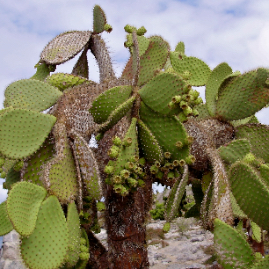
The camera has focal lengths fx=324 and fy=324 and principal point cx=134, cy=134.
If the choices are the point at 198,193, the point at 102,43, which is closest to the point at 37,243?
the point at 198,193

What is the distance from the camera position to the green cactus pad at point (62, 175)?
5.71 feet

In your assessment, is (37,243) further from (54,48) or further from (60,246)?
(54,48)

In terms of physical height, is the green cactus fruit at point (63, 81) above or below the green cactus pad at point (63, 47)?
→ below

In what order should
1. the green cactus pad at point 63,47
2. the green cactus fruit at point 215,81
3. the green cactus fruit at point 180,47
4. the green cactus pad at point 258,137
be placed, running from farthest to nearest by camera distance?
1. the green cactus fruit at point 180,47
2. the green cactus fruit at point 215,81
3. the green cactus pad at point 63,47
4. the green cactus pad at point 258,137

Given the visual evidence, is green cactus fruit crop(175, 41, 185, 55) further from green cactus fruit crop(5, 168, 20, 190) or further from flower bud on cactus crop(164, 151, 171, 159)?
green cactus fruit crop(5, 168, 20, 190)

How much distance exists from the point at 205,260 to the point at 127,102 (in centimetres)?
349

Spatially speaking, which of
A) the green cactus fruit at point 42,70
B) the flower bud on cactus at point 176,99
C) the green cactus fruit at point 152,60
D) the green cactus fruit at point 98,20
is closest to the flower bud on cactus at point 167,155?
the flower bud on cactus at point 176,99

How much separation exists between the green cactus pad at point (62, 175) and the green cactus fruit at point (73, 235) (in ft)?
0.20

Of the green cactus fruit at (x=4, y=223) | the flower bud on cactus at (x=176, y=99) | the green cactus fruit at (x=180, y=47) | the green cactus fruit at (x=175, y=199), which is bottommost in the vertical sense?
the green cactus fruit at (x=4, y=223)

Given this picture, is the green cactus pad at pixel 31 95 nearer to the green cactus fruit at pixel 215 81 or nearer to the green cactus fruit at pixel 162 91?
the green cactus fruit at pixel 162 91

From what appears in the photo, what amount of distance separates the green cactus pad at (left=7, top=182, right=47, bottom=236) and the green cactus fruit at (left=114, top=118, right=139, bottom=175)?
1.36 ft

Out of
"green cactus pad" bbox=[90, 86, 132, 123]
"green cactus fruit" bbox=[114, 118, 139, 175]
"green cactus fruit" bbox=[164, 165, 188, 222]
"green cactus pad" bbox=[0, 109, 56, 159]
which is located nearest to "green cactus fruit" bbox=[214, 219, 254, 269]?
"green cactus fruit" bbox=[164, 165, 188, 222]

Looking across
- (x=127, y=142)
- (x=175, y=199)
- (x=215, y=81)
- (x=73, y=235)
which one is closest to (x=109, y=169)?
(x=127, y=142)

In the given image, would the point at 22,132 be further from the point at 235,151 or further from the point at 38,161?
the point at 235,151
